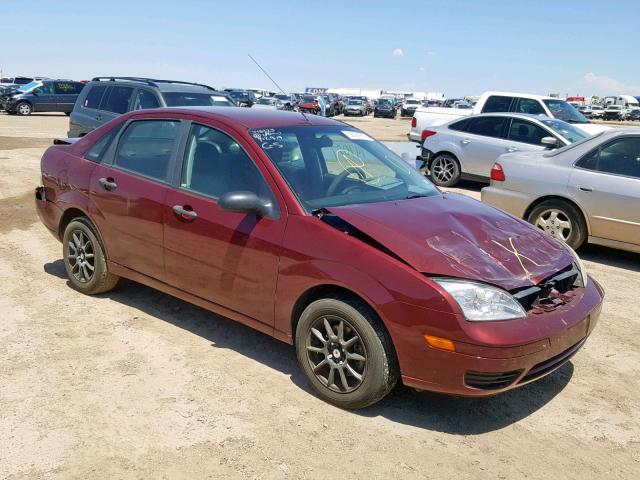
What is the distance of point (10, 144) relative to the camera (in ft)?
54.7

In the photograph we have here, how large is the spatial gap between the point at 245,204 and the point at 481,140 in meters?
8.57

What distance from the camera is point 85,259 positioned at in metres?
5.27

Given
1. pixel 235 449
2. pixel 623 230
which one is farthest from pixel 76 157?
pixel 623 230

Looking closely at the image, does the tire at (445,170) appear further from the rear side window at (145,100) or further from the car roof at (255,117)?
the car roof at (255,117)

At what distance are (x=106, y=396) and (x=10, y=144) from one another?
49.7 ft

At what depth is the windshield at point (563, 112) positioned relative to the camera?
14359 mm

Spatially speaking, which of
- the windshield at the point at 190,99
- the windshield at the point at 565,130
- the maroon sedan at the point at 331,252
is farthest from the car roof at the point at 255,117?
the windshield at the point at 565,130

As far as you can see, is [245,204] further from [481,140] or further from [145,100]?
[481,140]

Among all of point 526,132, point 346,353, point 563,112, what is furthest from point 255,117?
point 563,112

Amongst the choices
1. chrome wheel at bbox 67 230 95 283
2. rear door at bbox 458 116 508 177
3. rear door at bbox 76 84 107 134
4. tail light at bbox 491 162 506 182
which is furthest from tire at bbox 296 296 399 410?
rear door at bbox 76 84 107 134

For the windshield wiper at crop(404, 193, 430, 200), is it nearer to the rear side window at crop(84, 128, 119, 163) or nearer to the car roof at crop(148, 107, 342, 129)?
the car roof at crop(148, 107, 342, 129)

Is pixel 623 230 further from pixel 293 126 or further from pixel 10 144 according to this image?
pixel 10 144

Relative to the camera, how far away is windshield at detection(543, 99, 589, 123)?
1436 centimetres

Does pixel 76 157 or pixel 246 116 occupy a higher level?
pixel 246 116
